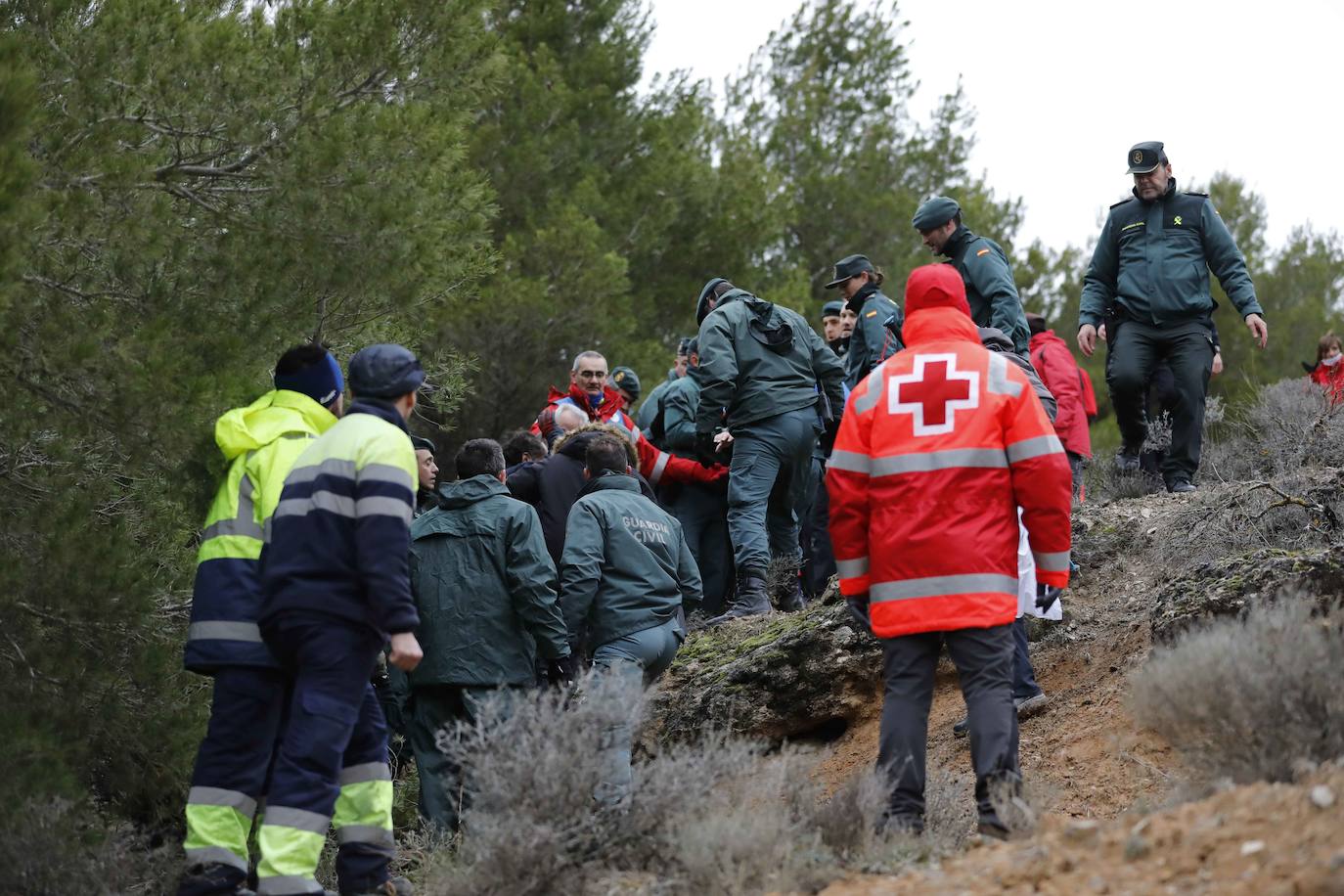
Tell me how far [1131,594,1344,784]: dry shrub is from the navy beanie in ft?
10.4

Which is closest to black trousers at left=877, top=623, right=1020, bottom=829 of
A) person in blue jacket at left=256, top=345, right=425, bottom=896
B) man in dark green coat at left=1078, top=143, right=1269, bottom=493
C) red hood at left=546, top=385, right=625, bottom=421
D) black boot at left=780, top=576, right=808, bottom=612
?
person in blue jacket at left=256, top=345, right=425, bottom=896

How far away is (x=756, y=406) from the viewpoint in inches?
354

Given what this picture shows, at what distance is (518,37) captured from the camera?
18.8 meters

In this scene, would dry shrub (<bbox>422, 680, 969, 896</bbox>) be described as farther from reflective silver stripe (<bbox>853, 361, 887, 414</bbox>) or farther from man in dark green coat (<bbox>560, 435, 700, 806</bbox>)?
man in dark green coat (<bbox>560, 435, 700, 806</bbox>)

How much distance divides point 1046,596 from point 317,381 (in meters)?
2.85

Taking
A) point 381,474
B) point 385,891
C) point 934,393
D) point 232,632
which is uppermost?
point 934,393

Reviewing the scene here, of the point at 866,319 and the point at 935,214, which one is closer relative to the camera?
the point at 935,214

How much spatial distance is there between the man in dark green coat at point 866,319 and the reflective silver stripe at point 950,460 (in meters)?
Answer: 2.95

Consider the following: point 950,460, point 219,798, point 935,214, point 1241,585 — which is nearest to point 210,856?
point 219,798

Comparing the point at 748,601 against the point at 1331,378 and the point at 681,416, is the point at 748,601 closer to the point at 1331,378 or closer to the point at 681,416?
the point at 681,416

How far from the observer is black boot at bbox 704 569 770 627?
357 inches

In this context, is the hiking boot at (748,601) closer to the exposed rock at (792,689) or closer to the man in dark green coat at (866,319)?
the exposed rock at (792,689)

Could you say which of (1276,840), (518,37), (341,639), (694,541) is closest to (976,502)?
(1276,840)

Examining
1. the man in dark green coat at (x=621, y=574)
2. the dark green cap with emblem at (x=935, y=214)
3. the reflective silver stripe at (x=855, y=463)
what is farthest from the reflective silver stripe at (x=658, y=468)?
the reflective silver stripe at (x=855, y=463)
